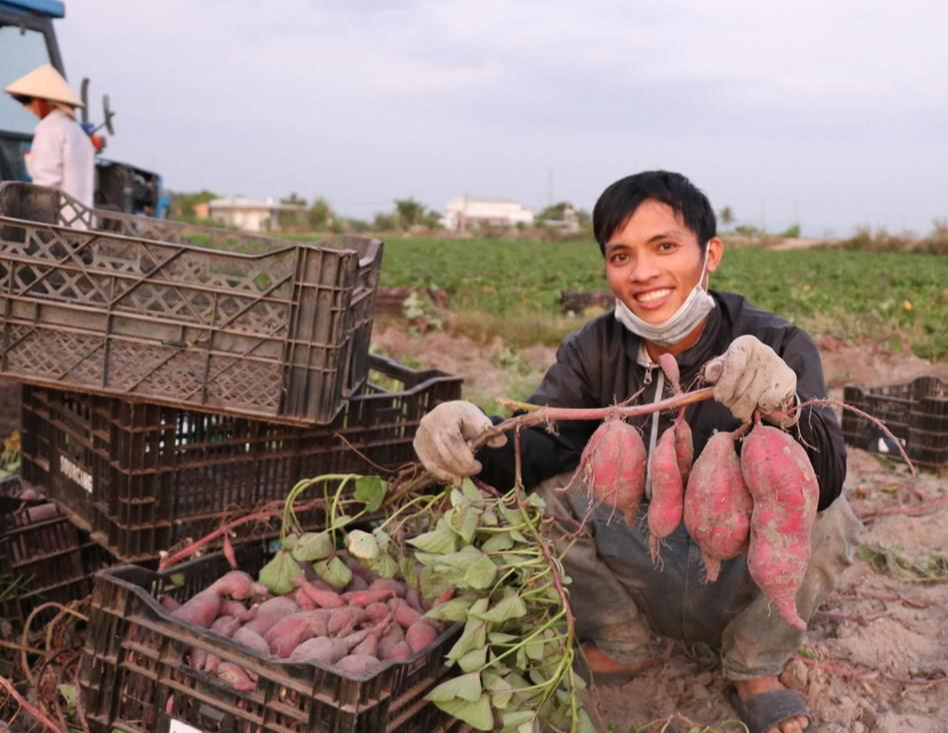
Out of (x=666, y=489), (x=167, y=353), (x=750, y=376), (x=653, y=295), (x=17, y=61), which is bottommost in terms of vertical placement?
(x=666, y=489)

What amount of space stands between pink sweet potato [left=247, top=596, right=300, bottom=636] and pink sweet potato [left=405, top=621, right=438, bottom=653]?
0.32 meters

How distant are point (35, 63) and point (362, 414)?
22.4 feet

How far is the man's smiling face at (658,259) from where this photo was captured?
8.07 feet

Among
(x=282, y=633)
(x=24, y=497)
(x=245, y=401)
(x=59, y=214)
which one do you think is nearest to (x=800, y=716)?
(x=282, y=633)

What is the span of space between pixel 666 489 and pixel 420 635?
0.65 metres

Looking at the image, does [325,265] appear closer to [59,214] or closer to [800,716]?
[59,214]

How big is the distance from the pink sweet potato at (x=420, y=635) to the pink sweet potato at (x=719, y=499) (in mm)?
633

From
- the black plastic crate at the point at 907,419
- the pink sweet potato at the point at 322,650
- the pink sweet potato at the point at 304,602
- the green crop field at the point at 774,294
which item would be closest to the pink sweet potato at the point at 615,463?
the pink sweet potato at the point at 322,650

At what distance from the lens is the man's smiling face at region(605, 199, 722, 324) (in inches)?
96.8

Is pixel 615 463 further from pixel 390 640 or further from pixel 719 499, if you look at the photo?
pixel 390 640

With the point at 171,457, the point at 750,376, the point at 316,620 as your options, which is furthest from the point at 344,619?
the point at 750,376

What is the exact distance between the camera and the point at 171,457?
7.73ft

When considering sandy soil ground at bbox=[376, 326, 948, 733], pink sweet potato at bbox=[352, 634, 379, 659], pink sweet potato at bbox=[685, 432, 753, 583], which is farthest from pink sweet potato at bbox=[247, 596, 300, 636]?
pink sweet potato at bbox=[685, 432, 753, 583]

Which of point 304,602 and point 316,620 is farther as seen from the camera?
point 304,602
